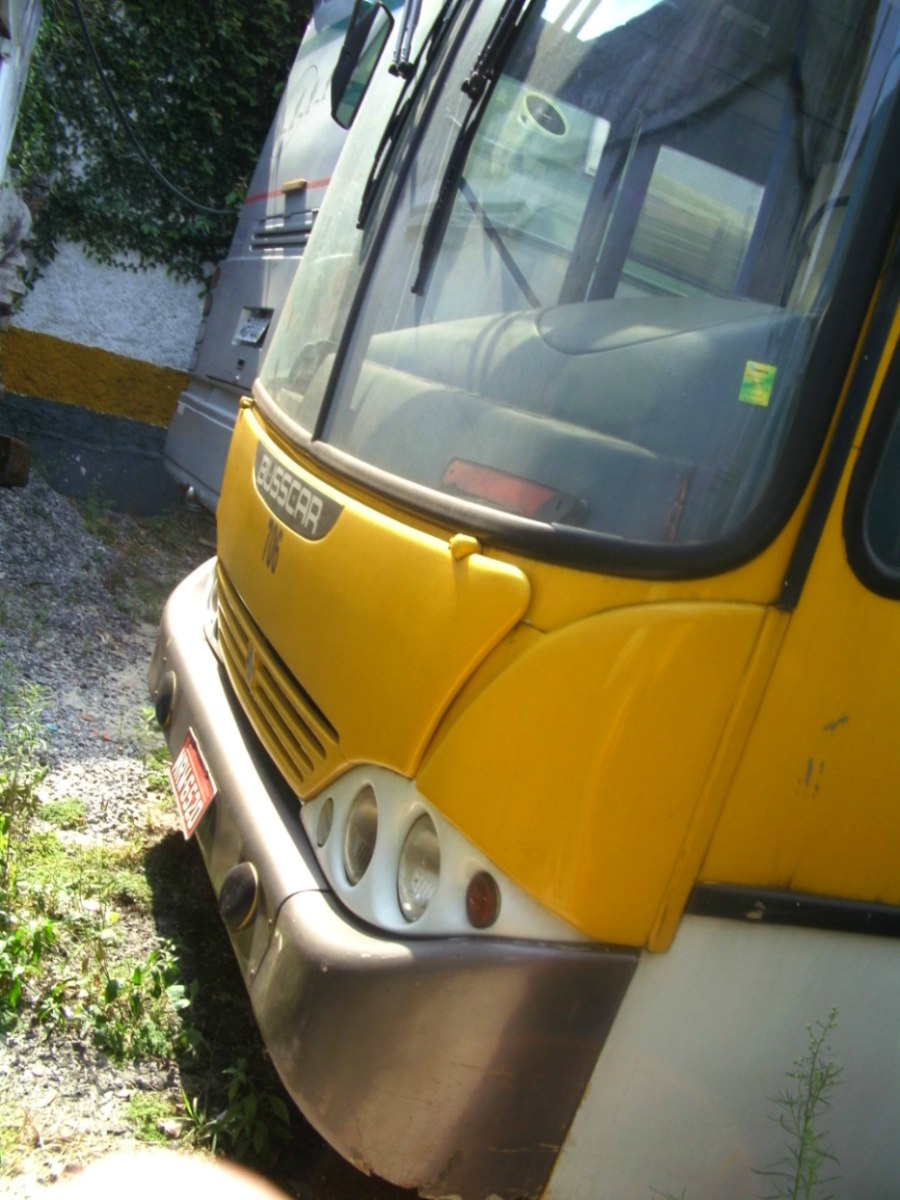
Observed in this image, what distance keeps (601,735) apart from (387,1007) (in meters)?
0.56

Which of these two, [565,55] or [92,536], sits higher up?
[565,55]

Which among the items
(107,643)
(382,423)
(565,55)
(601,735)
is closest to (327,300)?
(382,423)

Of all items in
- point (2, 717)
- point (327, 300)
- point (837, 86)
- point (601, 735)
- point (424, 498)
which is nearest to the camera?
point (601, 735)

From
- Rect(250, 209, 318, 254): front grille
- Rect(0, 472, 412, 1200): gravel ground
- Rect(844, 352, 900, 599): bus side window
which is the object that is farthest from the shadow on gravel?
Rect(250, 209, 318, 254): front grille

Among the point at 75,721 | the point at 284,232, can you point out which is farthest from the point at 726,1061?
the point at 284,232

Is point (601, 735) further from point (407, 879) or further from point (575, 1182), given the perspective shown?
point (575, 1182)

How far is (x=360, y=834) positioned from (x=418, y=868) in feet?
0.57

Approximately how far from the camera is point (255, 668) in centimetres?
289

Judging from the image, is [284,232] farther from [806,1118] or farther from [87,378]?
[806,1118]

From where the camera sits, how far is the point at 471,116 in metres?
2.77

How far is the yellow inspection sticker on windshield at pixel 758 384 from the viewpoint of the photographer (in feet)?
6.82

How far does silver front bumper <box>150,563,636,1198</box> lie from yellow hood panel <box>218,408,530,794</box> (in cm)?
34

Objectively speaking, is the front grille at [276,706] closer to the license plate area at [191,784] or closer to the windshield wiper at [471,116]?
the license plate area at [191,784]

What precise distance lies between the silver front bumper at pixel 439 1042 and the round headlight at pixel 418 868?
74 millimetres
